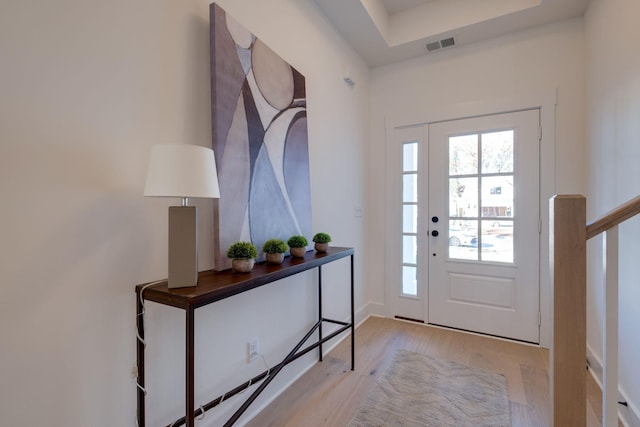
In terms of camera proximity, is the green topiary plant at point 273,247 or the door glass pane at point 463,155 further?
the door glass pane at point 463,155

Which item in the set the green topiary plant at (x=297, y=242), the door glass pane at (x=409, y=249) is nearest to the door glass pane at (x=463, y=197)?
the door glass pane at (x=409, y=249)

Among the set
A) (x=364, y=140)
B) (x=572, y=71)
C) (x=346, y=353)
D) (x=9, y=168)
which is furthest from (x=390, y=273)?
(x=9, y=168)

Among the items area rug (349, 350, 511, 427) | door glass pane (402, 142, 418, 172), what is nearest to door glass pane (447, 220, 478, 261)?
door glass pane (402, 142, 418, 172)

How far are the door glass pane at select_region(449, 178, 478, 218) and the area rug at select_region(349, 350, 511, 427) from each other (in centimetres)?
137

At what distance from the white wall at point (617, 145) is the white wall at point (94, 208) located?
7.15 ft

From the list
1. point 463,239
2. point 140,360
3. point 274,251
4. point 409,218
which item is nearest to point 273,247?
point 274,251

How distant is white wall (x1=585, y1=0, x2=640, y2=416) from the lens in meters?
1.60

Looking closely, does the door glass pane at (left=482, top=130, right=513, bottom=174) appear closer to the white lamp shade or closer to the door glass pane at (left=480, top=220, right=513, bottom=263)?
the door glass pane at (left=480, top=220, right=513, bottom=263)

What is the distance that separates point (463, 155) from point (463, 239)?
2.71ft

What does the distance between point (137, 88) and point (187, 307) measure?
89cm

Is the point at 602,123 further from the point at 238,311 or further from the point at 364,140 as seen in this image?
the point at 238,311

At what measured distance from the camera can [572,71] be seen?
2457mm

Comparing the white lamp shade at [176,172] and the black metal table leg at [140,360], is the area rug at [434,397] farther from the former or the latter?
the white lamp shade at [176,172]

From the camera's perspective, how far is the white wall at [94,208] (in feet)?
2.90
